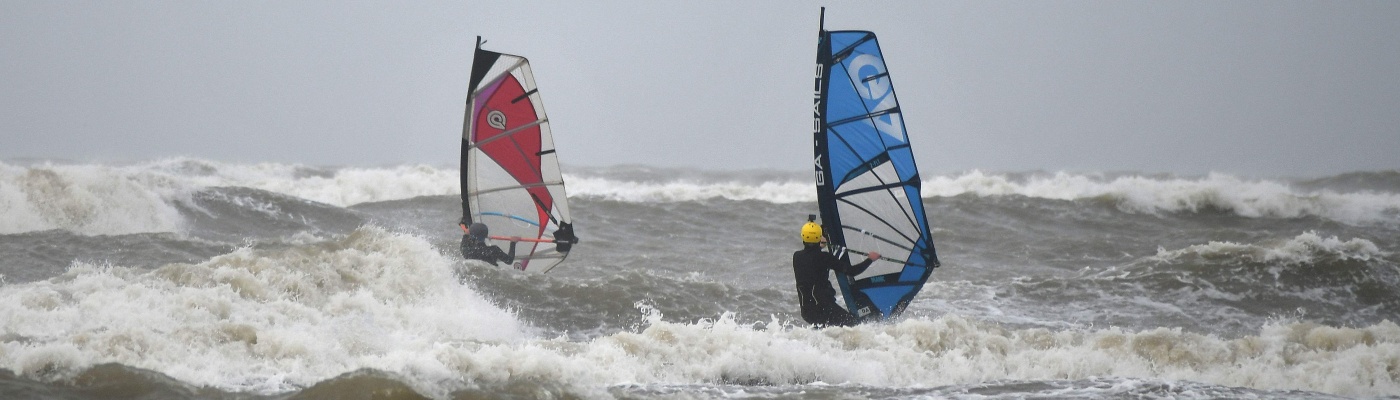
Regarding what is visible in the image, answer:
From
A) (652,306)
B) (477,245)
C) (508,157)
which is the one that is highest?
(508,157)

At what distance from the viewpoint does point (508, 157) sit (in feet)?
31.5

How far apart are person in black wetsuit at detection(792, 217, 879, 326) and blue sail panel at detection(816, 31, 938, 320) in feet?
0.52

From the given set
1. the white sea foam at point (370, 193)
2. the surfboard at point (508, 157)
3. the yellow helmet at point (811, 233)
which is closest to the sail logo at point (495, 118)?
the surfboard at point (508, 157)

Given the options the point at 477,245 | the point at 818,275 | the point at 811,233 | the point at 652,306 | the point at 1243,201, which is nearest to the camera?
the point at 811,233

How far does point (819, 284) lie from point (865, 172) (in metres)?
0.81

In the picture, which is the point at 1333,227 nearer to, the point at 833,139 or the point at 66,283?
the point at 833,139

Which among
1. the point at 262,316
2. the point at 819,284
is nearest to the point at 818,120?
the point at 819,284

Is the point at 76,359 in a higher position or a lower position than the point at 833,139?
lower

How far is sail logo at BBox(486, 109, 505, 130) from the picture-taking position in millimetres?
9461

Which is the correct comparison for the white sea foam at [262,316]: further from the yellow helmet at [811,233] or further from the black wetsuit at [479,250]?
the yellow helmet at [811,233]

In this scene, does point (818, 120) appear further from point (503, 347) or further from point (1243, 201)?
point (1243, 201)

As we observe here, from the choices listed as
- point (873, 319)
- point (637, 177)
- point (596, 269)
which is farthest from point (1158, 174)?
point (873, 319)

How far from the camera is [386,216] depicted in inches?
607

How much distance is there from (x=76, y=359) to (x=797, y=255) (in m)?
4.00
